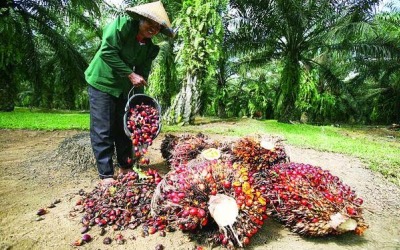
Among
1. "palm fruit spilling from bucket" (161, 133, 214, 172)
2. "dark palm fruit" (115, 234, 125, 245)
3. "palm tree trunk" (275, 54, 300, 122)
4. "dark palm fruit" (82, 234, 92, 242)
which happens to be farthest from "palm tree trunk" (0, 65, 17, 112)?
"dark palm fruit" (115, 234, 125, 245)

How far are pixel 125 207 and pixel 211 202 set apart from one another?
0.80 m

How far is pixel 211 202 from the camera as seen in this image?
6.72 ft

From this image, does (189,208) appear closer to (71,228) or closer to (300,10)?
(71,228)

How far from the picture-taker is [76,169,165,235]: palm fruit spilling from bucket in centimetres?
236

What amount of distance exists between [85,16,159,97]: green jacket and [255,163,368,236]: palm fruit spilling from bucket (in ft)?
4.96

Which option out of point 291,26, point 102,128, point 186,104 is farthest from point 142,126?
point 291,26

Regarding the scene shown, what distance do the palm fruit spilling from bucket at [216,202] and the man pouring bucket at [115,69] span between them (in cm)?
87

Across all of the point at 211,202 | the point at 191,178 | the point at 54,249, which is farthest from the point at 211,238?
the point at 54,249

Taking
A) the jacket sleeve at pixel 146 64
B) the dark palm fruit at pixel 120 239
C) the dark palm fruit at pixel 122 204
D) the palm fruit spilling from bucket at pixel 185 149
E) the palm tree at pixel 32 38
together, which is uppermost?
the palm tree at pixel 32 38

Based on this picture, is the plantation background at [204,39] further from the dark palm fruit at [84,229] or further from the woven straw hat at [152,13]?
the dark palm fruit at [84,229]

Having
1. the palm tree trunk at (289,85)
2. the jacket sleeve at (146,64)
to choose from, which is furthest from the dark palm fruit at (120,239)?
the palm tree trunk at (289,85)

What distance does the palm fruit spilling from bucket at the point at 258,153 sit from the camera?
302 cm

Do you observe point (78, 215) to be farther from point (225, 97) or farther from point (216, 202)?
point (225, 97)

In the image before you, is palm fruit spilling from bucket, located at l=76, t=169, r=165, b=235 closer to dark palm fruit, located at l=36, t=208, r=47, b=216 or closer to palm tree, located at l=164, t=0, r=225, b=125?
dark palm fruit, located at l=36, t=208, r=47, b=216
